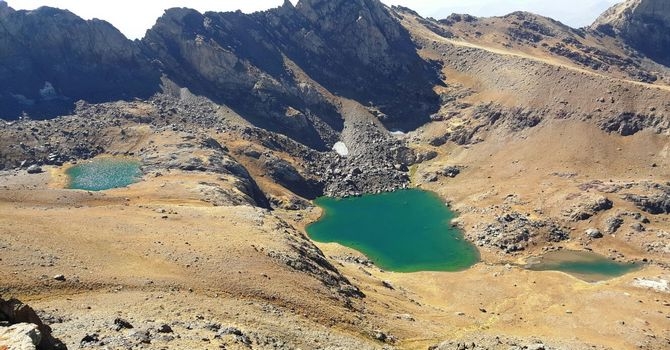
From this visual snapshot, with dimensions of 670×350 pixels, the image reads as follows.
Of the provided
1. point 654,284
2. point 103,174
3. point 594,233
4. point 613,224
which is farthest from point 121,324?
point 613,224

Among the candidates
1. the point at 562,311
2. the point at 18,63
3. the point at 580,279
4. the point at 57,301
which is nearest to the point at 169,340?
the point at 57,301

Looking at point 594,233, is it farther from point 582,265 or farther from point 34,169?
point 34,169

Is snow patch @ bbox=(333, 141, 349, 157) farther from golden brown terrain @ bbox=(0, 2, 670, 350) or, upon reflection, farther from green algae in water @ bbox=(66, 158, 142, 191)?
green algae in water @ bbox=(66, 158, 142, 191)

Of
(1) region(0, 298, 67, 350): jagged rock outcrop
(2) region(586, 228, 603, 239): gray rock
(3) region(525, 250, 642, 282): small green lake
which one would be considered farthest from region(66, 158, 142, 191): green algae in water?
(2) region(586, 228, 603, 239): gray rock

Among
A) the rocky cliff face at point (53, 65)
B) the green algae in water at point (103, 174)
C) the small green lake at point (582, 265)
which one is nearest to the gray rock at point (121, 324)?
the small green lake at point (582, 265)

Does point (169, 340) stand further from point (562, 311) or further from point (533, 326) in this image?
point (562, 311)

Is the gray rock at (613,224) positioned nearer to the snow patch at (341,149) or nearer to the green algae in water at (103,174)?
the snow patch at (341,149)
